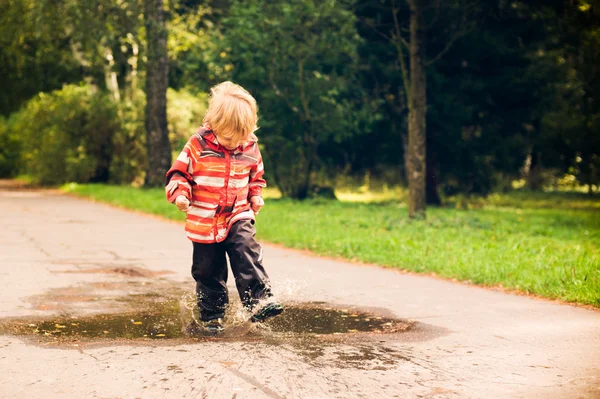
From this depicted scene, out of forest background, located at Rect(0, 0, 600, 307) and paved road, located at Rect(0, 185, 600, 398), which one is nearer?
paved road, located at Rect(0, 185, 600, 398)

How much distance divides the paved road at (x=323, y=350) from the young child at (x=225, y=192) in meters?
0.45

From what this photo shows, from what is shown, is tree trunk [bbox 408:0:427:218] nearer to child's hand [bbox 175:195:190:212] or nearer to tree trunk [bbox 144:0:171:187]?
tree trunk [bbox 144:0:171:187]

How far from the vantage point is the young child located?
5.94 metres

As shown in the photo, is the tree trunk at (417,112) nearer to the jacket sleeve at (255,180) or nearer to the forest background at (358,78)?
the forest background at (358,78)

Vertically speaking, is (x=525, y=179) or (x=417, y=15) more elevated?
(x=417, y=15)

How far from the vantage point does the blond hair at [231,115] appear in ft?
19.3

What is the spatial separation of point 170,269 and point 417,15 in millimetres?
9315

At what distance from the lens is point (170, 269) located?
998 centimetres

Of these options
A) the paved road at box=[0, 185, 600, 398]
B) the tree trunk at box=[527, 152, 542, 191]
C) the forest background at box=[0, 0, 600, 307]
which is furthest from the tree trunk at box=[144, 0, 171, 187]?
the tree trunk at box=[527, 152, 542, 191]

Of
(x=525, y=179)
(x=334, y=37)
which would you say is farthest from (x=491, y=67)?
(x=525, y=179)

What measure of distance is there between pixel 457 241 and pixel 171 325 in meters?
7.06

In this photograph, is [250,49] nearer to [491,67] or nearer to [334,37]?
[334,37]

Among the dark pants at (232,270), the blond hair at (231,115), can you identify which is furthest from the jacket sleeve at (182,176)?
the dark pants at (232,270)

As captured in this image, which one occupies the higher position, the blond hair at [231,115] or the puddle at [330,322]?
the blond hair at [231,115]
